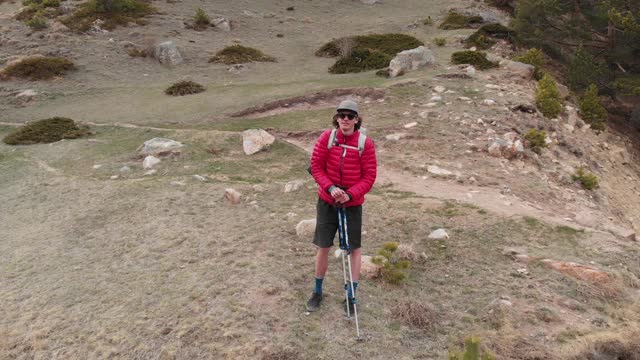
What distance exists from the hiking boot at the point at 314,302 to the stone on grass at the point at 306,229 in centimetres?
217

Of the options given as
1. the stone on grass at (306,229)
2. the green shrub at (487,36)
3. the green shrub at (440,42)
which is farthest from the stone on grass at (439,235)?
the green shrub at (440,42)

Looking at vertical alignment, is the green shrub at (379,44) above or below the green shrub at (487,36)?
below

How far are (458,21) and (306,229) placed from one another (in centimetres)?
3451

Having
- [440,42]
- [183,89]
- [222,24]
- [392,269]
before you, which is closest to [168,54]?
[183,89]

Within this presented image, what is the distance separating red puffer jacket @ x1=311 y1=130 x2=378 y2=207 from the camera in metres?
5.89

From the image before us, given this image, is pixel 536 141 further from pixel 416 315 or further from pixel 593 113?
pixel 416 315

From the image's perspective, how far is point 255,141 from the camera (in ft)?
47.4

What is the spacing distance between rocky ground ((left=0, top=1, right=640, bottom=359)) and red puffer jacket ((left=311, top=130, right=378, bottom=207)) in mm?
1723

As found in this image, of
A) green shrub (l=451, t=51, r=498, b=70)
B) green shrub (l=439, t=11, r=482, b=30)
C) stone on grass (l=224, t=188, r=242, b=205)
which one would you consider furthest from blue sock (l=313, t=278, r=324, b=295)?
green shrub (l=439, t=11, r=482, b=30)

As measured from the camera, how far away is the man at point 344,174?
5785mm

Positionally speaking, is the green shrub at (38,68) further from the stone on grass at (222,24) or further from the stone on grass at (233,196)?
the stone on grass at (233,196)

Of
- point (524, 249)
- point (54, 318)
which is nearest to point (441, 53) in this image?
point (524, 249)

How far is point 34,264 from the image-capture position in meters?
8.21

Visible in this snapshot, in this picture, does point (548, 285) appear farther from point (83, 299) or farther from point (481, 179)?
point (83, 299)
